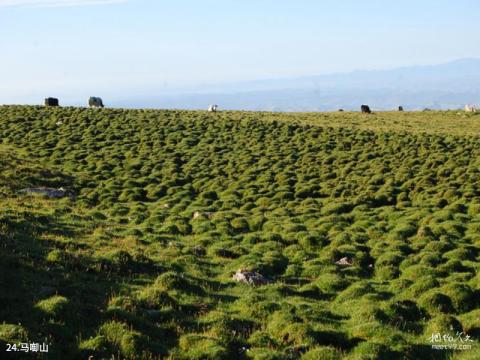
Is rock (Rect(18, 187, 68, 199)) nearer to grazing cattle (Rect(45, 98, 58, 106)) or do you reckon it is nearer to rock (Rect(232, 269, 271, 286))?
rock (Rect(232, 269, 271, 286))

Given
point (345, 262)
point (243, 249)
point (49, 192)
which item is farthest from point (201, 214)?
point (345, 262)

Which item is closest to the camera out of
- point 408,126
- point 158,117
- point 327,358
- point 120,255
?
point 327,358

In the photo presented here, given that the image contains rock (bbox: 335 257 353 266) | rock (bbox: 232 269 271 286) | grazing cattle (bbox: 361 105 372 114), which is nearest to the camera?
rock (bbox: 232 269 271 286)

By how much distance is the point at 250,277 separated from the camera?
21109 millimetres

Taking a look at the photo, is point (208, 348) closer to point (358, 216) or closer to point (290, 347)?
point (290, 347)

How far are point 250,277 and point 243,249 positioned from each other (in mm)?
4415

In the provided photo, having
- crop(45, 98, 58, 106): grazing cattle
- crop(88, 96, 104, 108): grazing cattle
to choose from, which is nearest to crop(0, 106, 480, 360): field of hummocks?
crop(45, 98, 58, 106): grazing cattle

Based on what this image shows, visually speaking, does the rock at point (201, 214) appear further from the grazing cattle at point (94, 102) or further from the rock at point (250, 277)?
the grazing cattle at point (94, 102)

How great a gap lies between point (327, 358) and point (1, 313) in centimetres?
921

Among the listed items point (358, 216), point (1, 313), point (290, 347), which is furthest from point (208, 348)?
point (358, 216)

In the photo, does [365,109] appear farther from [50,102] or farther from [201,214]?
[201,214]

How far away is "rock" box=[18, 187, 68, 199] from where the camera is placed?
35.9 metres

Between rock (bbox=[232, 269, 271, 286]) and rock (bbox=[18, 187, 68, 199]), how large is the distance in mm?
19407

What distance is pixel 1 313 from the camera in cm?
1521
